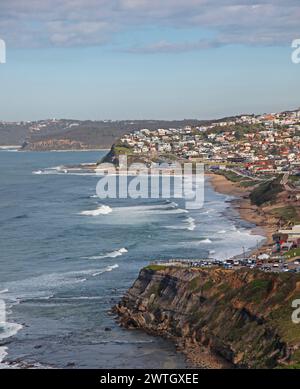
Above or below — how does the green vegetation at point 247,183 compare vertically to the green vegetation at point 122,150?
below

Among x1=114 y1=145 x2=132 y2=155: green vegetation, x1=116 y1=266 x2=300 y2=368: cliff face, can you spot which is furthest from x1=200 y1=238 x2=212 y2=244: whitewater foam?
x1=114 y1=145 x2=132 y2=155: green vegetation

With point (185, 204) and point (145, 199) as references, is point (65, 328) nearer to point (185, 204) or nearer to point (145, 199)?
point (185, 204)

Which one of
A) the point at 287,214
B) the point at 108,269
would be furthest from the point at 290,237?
the point at 287,214

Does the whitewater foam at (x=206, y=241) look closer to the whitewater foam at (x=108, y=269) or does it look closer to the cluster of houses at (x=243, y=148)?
the whitewater foam at (x=108, y=269)

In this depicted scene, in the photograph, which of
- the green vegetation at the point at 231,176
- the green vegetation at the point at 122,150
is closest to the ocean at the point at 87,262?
the green vegetation at the point at 231,176

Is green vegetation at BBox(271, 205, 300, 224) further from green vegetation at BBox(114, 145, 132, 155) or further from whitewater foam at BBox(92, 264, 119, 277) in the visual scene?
green vegetation at BBox(114, 145, 132, 155)

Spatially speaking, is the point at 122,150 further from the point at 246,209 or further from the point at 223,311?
the point at 223,311
